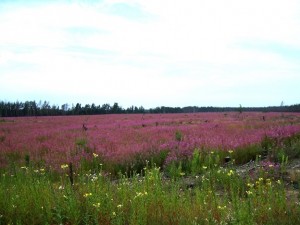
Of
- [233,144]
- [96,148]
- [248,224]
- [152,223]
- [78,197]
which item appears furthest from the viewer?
[96,148]

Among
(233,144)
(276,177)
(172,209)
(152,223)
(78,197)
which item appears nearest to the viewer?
(152,223)

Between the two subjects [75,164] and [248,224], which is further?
[75,164]

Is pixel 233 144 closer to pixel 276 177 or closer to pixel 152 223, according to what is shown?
pixel 276 177

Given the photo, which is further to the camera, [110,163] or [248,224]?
[110,163]

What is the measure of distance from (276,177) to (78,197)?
5.28 metres

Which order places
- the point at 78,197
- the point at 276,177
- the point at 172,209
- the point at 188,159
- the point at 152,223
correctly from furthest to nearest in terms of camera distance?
the point at 188,159, the point at 276,177, the point at 78,197, the point at 172,209, the point at 152,223

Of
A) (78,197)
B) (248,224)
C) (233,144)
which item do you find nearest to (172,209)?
(248,224)

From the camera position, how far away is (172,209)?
17.7 feet

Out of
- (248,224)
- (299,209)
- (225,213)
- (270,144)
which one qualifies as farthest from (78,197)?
(270,144)

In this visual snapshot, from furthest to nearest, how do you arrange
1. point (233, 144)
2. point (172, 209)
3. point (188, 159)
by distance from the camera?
point (233, 144) < point (188, 159) < point (172, 209)

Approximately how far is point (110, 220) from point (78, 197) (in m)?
0.85

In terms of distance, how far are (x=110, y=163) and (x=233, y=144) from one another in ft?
15.8

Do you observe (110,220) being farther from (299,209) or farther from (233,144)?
(233,144)

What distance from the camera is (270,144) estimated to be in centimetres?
1288
